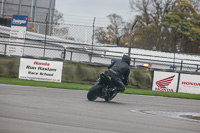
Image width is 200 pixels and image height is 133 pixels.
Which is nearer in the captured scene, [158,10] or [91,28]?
[91,28]

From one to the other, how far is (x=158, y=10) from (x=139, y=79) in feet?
122

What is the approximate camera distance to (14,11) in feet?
121

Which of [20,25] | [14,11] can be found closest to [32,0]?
[14,11]

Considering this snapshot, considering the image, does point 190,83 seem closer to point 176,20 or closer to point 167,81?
point 167,81

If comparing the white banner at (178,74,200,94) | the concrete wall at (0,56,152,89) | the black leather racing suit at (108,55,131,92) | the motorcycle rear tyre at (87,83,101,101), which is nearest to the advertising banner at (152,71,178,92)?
the white banner at (178,74,200,94)

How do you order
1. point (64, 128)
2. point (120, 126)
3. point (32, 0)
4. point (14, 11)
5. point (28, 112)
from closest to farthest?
point (64, 128) < point (120, 126) < point (28, 112) < point (14, 11) < point (32, 0)

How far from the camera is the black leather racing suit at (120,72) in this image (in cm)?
1144

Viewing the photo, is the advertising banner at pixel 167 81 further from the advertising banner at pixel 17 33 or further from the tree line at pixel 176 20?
the tree line at pixel 176 20

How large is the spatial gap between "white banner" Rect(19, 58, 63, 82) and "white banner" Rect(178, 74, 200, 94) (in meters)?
6.75

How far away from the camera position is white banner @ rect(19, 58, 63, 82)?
20.2 metres

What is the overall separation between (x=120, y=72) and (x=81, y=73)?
984 cm

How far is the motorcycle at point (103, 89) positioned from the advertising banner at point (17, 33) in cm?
1144

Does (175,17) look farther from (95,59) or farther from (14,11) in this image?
(95,59)

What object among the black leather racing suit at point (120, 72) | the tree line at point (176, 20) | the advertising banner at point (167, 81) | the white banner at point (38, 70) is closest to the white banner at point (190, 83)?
the advertising banner at point (167, 81)
